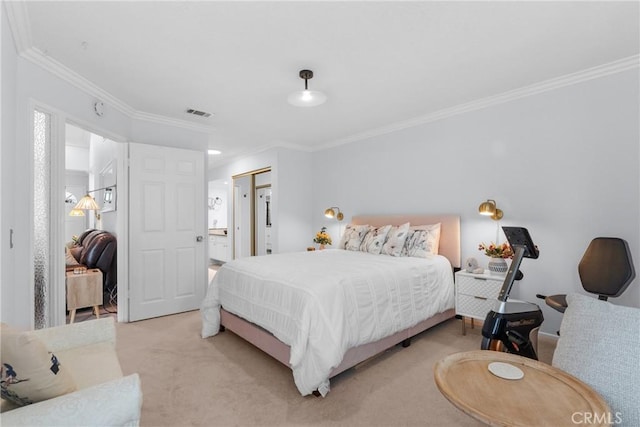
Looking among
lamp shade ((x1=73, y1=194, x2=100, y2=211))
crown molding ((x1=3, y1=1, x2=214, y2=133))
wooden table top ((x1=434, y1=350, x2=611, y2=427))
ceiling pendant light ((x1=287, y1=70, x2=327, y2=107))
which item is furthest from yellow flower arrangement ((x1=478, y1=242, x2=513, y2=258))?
lamp shade ((x1=73, y1=194, x2=100, y2=211))

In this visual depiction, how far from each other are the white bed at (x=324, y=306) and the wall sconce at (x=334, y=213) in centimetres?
157

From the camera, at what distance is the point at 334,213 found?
5125mm

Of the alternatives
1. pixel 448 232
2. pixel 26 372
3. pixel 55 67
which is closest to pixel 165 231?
pixel 55 67

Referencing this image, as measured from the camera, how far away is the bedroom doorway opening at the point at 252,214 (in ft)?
21.0

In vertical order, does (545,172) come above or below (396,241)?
above

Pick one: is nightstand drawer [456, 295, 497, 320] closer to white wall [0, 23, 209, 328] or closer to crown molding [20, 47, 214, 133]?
white wall [0, 23, 209, 328]

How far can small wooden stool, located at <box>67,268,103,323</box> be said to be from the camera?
3.48 meters

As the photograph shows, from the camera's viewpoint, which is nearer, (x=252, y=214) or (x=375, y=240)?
(x=375, y=240)

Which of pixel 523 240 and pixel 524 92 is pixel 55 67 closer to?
pixel 523 240

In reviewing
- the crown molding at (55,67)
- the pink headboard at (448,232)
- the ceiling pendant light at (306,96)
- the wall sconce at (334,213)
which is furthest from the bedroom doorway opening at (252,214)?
the ceiling pendant light at (306,96)

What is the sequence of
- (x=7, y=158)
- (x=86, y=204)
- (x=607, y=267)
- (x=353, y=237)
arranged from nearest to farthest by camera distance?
(x=7, y=158) < (x=607, y=267) < (x=353, y=237) < (x=86, y=204)

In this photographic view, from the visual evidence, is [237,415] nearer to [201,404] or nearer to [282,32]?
[201,404]

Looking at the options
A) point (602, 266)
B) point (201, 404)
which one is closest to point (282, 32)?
point (201, 404)

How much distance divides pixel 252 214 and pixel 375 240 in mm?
3435
